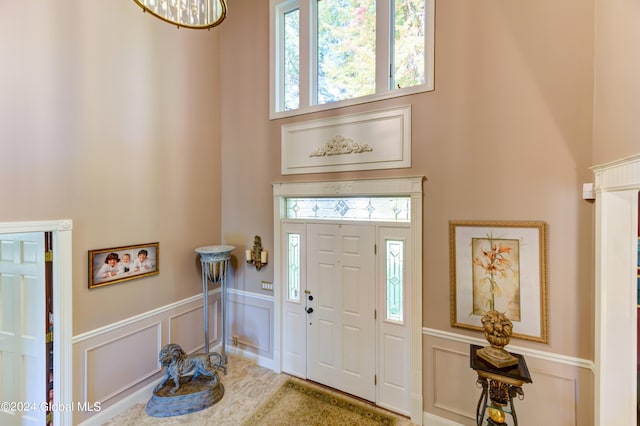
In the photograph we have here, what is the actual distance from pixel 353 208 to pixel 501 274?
1.64 metres

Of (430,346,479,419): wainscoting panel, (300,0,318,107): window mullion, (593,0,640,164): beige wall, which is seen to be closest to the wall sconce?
(300,0,318,107): window mullion

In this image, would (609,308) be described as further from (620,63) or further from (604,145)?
(620,63)

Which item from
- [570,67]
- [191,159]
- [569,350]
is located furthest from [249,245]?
[570,67]

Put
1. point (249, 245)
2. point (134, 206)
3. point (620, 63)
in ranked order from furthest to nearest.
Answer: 1. point (249, 245)
2. point (134, 206)
3. point (620, 63)

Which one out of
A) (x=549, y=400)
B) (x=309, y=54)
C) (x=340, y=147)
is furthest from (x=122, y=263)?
(x=549, y=400)

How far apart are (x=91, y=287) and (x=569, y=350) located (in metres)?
4.51

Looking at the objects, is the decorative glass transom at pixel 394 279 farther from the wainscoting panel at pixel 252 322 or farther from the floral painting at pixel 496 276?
the wainscoting panel at pixel 252 322

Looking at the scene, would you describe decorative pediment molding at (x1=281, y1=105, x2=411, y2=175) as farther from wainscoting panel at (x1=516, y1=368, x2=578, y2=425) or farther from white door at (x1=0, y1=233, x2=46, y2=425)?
white door at (x1=0, y1=233, x2=46, y2=425)

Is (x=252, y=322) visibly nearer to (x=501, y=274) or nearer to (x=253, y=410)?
(x=253, y=410)

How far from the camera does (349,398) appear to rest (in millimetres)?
3166

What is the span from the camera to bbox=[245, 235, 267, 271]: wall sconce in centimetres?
378

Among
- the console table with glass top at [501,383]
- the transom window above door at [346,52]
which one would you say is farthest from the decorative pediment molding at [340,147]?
the console table with glass top at [501,383]

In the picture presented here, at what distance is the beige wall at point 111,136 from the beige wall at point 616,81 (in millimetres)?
4269

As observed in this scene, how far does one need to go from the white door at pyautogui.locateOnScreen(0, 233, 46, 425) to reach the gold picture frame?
1.24 ft
